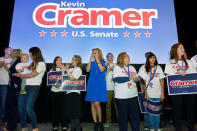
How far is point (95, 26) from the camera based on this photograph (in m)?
4.81

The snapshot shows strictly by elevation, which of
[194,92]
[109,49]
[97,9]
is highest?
[97,9]

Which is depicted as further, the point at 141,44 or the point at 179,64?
the point at 141,44

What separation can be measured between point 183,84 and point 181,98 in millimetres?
233

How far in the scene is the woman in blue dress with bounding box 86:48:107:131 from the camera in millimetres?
3146

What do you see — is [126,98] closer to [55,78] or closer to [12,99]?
[55,78]

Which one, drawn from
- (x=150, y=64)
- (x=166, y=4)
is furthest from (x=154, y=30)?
(x=150, y=64)

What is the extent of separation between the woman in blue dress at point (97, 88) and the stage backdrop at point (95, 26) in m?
1.31

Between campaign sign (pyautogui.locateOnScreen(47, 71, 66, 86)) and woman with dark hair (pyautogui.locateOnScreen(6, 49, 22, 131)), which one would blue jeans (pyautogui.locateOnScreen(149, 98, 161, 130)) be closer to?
campaign sign (pyautogui.locateOnScreen(47, 71, 66, 86))

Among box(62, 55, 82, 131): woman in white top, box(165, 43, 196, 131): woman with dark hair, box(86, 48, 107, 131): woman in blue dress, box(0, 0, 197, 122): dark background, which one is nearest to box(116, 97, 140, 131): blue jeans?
box(86, 48, 107, 131): woman in blue dress

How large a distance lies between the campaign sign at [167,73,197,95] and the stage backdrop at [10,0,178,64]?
1853 mm

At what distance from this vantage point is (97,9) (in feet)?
16.1

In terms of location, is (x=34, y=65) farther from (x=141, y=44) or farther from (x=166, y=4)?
(x=166, y=4)

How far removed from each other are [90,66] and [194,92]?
72.4 inches

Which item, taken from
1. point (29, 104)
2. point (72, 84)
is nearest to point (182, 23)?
point (72, 84)
